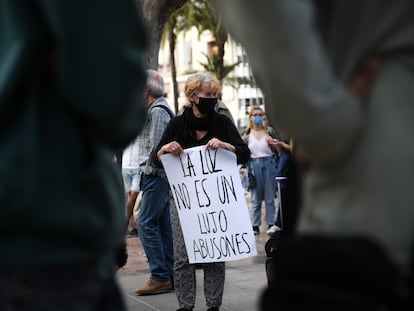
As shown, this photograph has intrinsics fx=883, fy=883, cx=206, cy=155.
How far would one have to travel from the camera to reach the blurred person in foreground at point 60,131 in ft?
5.47

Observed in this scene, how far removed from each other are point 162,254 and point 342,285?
5.94m

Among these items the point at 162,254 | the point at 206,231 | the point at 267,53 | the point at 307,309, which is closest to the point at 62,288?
the point at 307,309

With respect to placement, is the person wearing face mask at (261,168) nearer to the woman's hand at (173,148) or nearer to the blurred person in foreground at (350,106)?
the woman's hand at (173,148)

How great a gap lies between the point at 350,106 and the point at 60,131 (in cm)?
57

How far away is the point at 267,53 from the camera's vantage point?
1.70 m

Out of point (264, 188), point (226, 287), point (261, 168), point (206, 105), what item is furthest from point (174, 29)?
point (206, 105)

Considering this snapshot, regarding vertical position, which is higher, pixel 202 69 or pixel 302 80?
pixel 202 69

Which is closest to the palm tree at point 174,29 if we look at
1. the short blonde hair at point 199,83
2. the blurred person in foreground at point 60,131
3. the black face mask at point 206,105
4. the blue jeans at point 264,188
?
the blue jeans at point 264,188

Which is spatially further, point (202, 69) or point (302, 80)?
point (202, 69)

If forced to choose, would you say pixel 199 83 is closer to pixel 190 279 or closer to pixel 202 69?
pixel 190 279

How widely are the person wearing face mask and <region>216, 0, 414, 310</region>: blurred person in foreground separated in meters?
10.5

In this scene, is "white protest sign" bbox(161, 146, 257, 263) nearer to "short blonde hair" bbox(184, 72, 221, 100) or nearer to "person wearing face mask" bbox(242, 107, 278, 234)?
"short blonde hair" bbox(184, 72, 221, 100)

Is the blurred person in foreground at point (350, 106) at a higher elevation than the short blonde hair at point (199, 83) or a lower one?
lower

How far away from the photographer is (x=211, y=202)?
6.54 metres
